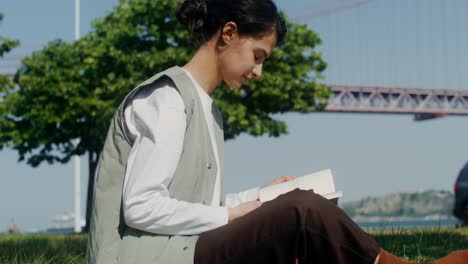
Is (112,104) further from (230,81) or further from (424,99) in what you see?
(424,99)

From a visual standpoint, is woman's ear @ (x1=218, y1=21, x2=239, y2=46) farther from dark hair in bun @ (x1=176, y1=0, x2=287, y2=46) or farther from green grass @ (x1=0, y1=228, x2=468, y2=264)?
green grass @ (x1=0, y1=228, x2=468, y2=264)

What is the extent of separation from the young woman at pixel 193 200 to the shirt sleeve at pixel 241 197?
10.5 inches

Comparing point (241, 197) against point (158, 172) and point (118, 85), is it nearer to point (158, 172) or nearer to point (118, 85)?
point (158, 172)

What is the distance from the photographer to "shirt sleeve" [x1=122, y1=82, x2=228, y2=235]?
82.3 inches

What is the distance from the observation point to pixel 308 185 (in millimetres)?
2527

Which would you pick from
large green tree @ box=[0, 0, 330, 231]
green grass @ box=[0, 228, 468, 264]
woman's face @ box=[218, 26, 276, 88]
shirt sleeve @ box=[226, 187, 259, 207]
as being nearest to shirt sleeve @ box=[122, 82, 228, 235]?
woman's face @ box=[218, 26, 276, 88]

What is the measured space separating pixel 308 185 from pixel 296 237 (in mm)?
485

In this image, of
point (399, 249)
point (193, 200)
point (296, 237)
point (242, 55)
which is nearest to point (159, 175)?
point (193, 200)

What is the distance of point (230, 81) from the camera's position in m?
2.46

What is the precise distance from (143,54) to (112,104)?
4.94 ft

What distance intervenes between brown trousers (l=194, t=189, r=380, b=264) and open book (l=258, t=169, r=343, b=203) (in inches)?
15.3

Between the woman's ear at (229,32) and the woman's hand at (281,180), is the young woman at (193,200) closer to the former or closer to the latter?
the woman's ear at (229,32)

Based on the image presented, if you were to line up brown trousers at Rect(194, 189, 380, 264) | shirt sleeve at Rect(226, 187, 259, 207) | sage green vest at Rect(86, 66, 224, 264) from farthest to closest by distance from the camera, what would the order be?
shirt sleeve at Rect(226, 187, 259, 207)
sage green vest at Rect(86, 66, 224, 264)
brown trousers at Rect(194, 189, 380, 264)

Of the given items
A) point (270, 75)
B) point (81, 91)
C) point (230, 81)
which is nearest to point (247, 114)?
point (270, 75)
